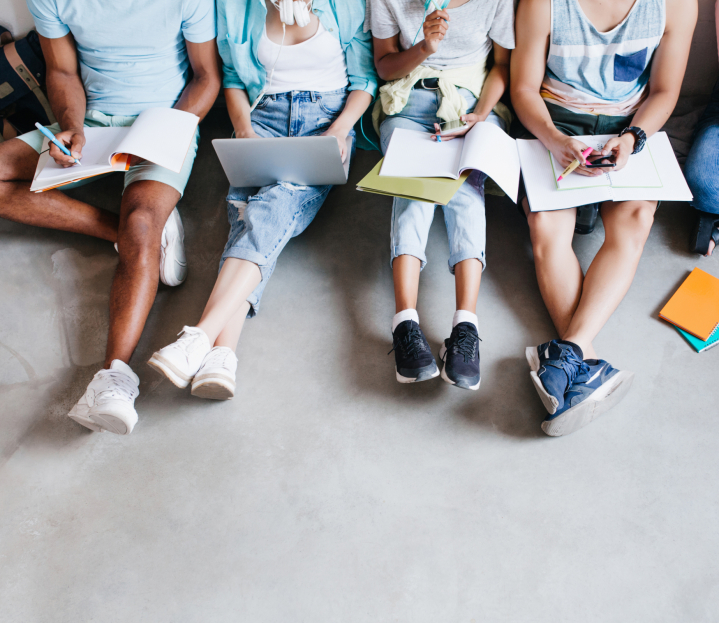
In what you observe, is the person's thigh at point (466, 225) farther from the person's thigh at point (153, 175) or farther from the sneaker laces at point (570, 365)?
the person's thigh at point (153, 175)

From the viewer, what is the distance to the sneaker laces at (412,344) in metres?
1.33

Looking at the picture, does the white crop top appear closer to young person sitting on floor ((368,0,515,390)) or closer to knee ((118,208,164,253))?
young person sitting on floor ((368,0,515,390))

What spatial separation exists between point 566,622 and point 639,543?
266mm

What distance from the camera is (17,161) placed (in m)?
1.60

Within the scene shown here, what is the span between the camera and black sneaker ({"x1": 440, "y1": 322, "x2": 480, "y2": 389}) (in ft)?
4.24

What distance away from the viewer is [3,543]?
120cm

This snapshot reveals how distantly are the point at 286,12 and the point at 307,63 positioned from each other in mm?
188

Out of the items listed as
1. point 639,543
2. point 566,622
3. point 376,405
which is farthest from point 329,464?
point 639,543

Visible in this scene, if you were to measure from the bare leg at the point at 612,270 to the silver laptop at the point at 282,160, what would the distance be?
85 cm

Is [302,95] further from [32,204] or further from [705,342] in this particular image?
[705,342]

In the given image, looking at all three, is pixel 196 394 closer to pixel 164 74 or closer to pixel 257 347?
pixel 257 347

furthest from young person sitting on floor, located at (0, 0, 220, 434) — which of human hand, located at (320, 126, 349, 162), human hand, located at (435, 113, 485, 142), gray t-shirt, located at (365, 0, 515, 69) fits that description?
human hand, located at (435, 113, 485, 142)

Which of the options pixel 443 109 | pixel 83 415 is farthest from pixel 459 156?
pixel 83 415

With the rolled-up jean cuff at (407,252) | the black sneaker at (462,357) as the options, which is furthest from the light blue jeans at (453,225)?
the black sneaker at (462,357)
